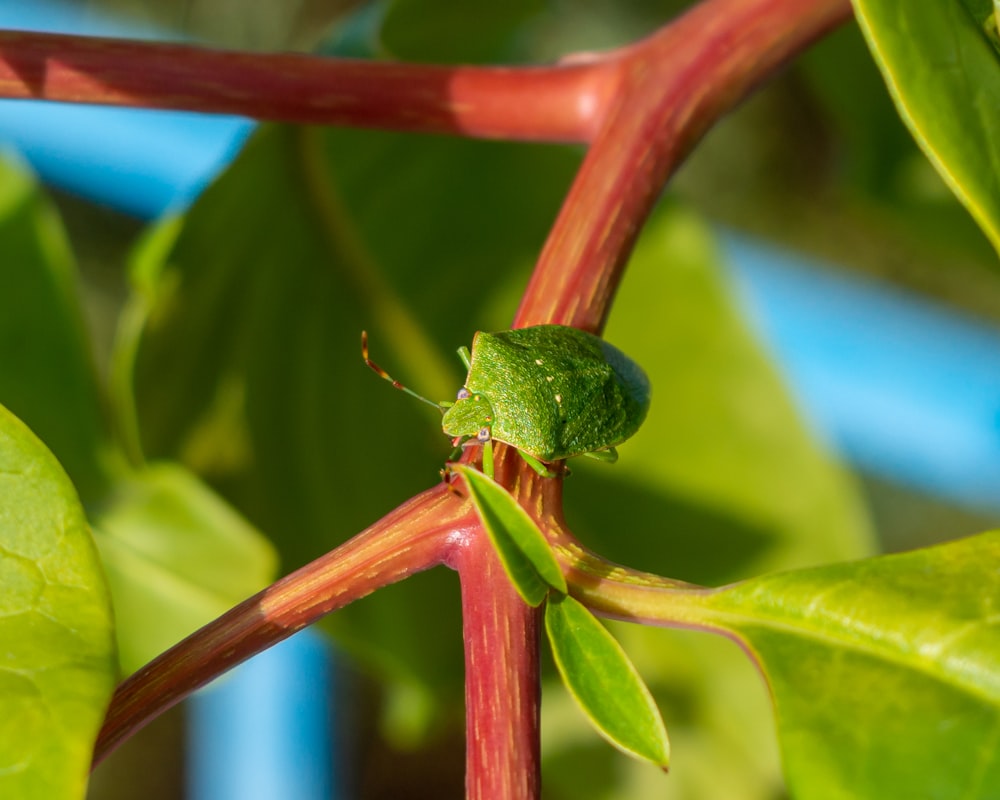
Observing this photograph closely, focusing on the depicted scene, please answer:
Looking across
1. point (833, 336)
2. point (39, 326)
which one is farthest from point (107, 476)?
point (833, 336)

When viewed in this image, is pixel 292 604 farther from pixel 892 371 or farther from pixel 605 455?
pixel 892 371

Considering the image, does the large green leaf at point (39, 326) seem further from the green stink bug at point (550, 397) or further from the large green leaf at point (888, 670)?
the large green leaf at point (888, 670)

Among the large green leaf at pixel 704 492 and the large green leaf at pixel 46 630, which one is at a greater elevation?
the large green leaf at pixel 704 492

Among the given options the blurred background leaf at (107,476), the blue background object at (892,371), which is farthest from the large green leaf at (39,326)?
the blue background object at (892,371)

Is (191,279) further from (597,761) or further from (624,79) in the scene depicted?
(597,761)

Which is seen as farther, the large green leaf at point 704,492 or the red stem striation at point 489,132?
the large green leaf at point 704,492

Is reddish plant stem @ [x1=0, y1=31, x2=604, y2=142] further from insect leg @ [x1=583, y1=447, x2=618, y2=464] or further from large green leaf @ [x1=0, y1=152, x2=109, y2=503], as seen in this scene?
large green leaf @ [x1=0, y1=152, x2=109, y2=503]

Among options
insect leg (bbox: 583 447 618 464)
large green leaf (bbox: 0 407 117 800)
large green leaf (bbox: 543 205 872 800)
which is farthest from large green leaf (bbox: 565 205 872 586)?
large green leaf (bbox: 0 407 117 800)

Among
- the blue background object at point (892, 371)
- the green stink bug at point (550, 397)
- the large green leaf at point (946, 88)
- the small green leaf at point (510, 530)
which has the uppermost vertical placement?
the blue background object at point (892, 371)
